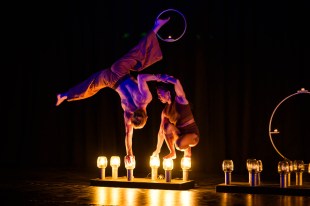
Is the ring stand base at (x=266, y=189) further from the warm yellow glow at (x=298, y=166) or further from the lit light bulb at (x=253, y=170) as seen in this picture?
the warm yellow glow at (x=298, y=166)

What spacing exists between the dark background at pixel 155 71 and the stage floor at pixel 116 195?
1097mm

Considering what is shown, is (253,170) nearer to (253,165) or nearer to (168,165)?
(253,165)

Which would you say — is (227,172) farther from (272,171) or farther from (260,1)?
(260,1)

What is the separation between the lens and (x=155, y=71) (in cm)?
807

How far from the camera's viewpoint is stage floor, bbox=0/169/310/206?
16.5 ft

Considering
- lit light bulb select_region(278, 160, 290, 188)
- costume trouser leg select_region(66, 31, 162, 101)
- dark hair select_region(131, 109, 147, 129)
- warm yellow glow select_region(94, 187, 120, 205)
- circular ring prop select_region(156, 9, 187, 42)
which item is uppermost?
circular ring prop select_region(156, 9, 187, 42)

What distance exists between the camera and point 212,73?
25.3ft

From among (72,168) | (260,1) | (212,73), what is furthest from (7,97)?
(260,1)

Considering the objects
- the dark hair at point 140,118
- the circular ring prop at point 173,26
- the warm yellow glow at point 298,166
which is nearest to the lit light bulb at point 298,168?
the warm yellow glow at point 298,166

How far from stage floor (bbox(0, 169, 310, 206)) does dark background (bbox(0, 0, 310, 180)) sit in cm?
110

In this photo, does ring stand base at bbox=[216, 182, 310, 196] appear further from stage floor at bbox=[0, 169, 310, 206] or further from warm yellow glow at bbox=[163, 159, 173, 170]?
warm yellow glow at bbox=[163, 159, 173, 170]

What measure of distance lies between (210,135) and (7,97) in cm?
366

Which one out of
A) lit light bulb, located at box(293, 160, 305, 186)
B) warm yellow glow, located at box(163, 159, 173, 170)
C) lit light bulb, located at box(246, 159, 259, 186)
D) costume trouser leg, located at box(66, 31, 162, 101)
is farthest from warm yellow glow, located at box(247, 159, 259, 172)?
costume trouser leg, located at box(66, 31, 162, 101)

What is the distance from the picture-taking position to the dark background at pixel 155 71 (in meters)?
7.27
